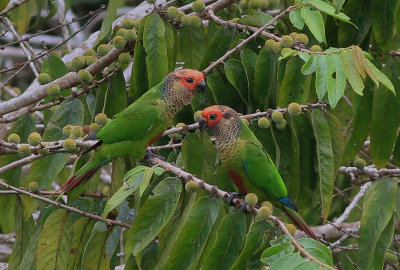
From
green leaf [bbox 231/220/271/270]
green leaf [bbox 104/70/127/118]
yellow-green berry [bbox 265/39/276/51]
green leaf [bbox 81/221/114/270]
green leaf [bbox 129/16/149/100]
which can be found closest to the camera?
green leaf [bbox 231/220/271/270]

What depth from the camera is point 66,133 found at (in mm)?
3289

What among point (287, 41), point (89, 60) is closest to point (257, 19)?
point (287, 41)

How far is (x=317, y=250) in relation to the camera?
86.1 inches

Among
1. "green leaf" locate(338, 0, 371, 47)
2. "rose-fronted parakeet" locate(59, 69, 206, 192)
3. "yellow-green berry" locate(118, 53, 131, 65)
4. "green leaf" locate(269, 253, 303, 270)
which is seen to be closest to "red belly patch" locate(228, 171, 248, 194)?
"rose-fronted parakeet" locate(59, 69, 206, 192)

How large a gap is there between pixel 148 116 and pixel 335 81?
1216 mm

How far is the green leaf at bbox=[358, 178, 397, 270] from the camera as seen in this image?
9.95 ft

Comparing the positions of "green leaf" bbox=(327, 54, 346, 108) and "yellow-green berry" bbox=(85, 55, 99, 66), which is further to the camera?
"yellow-green berry" bbox=(85, 55, 99, 66)

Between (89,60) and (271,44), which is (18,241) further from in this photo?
(271,44)

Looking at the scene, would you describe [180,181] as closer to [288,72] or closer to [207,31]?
[288,72]

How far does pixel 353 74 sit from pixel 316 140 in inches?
20.8

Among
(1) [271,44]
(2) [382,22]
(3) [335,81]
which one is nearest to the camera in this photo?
(3) [335,81]

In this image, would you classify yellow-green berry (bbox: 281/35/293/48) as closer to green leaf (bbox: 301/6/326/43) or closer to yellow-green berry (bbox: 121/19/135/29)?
green leaf (bbox: 301/6/326/43)

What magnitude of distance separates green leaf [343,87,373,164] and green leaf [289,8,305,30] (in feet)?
1.77

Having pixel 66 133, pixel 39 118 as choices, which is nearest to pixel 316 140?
pixel 66 133
